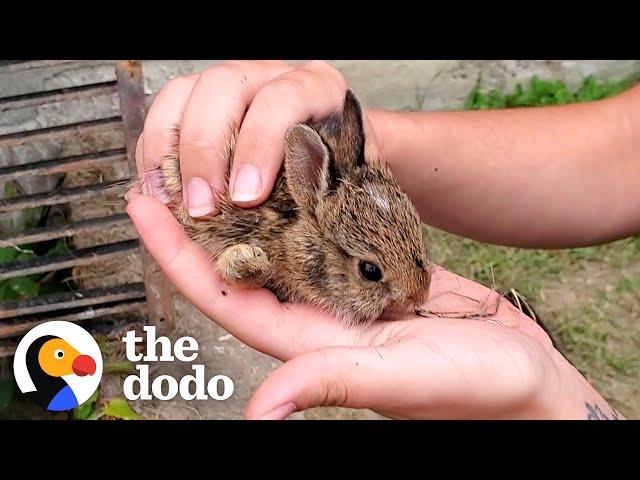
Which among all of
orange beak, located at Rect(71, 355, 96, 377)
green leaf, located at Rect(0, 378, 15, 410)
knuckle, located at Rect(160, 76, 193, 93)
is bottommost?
green leaf, located at Rect(0, 378, 15, 410)

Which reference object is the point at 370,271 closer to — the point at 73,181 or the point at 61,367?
the point at 61,367

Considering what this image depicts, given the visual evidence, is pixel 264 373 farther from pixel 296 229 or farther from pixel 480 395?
pixel 480 395

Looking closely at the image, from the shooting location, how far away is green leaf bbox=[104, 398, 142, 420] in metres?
2.39

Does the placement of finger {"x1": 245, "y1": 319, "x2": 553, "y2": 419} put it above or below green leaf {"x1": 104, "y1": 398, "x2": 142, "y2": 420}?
above

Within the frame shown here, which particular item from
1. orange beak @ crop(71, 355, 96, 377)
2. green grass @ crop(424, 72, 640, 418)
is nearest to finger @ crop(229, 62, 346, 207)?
orange beak @ crop(71, 355, 96, 377)

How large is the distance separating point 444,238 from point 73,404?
199 centimetres

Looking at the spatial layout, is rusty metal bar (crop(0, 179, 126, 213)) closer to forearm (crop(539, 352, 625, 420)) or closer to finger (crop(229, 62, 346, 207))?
finger (crop(229, 62, 346, 207))

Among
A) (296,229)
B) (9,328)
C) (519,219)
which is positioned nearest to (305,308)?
(296,229)

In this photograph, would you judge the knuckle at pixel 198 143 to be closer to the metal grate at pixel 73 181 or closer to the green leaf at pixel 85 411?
the metal grate at pixel 73 181

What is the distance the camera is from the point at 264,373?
268 cm

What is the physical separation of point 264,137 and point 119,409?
1250mm

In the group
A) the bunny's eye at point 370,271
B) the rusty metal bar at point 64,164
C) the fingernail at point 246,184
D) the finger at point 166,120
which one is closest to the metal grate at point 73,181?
the rusty metal bar at point 64,164

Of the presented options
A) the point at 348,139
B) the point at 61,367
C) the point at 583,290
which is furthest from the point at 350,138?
the point at 583,290

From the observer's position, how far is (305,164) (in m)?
1.65
